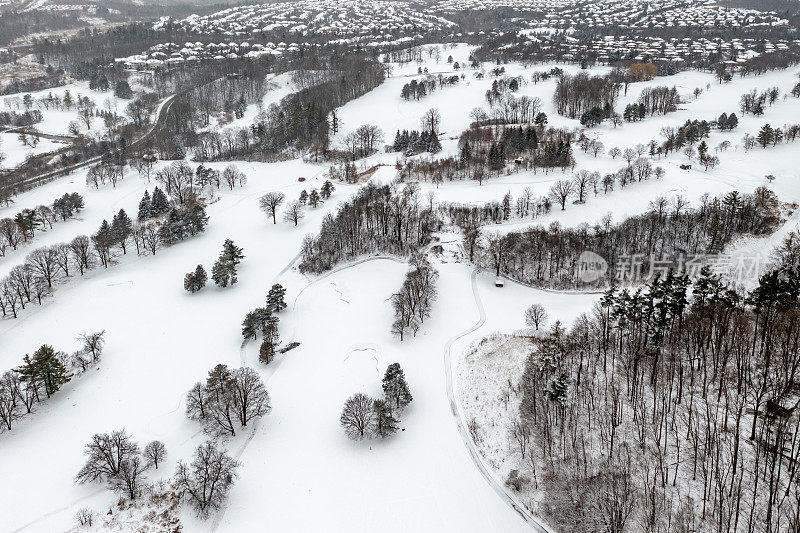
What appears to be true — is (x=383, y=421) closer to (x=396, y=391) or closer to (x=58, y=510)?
(x=396, y=391)

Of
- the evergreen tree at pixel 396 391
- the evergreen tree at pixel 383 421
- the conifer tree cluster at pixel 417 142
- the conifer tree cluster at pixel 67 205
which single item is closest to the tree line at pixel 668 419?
the evergreen tree at pixel 396 391

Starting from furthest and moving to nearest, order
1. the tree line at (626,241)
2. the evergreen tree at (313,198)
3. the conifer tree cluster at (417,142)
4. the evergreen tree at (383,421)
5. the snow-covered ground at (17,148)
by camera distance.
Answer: the snow-covered ground at (17,148), the conifer tree cluster at (417,142), the evergreen tree at (313,198), the tree line at (626,241), the evergreen tree at (383,421)

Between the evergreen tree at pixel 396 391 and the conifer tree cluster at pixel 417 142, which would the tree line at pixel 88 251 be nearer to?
the evergreen tree at pixel 396 391

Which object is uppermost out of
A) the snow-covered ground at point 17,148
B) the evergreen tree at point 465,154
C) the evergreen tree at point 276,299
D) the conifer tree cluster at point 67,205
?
the snow-covered ground at point 17,148

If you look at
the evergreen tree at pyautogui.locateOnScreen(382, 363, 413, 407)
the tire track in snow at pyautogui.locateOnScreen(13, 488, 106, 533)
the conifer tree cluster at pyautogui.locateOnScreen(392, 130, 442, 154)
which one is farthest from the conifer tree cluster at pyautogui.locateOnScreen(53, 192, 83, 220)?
the evergreen tree at pyautogui.locateOnScreen(382, 363, 413, 407)

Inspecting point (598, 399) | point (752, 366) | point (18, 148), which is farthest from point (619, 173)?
point (18, 148)

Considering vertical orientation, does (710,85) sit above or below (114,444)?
above

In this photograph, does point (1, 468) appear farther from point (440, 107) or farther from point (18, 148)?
point (440, 107)

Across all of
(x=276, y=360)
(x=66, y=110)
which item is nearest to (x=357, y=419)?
(x=276, y=360)
